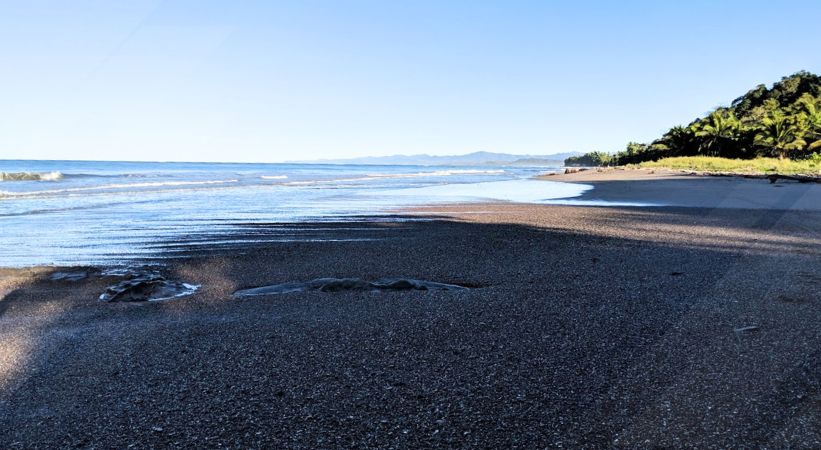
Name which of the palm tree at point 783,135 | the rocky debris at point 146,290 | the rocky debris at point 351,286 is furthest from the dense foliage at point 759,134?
the rocky debris at point 146,290

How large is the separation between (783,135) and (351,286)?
56119 mm

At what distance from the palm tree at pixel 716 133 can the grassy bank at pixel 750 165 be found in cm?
707

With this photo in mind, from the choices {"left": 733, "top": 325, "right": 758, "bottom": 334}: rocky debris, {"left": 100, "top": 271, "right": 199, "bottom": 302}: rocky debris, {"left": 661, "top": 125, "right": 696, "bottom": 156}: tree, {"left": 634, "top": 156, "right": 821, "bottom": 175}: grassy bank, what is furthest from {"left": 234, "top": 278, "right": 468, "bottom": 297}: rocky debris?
{"left": 661, "top": 125, "right": 696, "bottom": 156}: tree

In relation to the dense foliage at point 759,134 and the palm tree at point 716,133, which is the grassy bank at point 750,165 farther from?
the palm tree at point 716,133

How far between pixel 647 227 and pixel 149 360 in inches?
359

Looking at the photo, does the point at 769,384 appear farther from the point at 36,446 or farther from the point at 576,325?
the point at 36,446

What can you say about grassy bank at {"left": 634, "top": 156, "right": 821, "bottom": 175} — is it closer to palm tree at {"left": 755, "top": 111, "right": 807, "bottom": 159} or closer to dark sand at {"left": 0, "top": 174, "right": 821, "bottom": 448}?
palm tree at {"left": 755, "top": 111, "right": 807, "bottom": 159}

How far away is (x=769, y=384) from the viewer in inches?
123

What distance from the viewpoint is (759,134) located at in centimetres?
5375

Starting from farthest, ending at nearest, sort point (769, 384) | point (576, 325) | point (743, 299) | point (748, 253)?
point (748, 253)
point (743, 299)
point (576, 325)
point (769, 384)

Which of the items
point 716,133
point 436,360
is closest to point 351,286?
point 436,360

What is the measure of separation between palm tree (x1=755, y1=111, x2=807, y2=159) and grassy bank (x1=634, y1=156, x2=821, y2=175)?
327cm

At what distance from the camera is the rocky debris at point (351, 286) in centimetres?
562

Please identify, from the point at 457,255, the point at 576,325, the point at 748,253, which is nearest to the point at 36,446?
the point at 576,325
